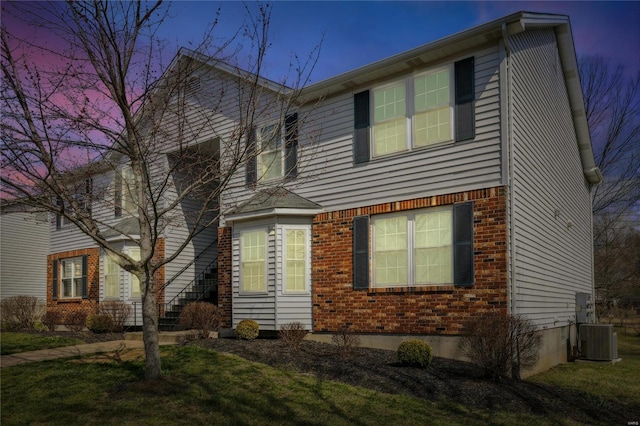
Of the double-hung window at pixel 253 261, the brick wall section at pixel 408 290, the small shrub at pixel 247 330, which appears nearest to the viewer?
the brick wall section at pixel 408 290

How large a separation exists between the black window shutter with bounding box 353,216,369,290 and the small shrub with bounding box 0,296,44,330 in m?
12.2

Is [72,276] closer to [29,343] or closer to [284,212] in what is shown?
[29,343]

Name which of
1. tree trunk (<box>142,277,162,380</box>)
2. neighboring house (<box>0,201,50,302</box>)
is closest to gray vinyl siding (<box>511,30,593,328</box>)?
tree trunk (<box>142,277,162,380</box>)

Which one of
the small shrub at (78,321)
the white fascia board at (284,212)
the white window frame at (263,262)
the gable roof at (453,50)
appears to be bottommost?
the small shrub at (78,321)

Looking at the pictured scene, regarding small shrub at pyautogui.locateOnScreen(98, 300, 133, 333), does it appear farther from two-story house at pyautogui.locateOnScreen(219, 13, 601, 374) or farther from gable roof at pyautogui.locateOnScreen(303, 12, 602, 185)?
gable roof at pyautogui.locateOnScreen(303, 12, 602, 185)

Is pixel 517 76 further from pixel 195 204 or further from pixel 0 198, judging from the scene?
pixel 195 204

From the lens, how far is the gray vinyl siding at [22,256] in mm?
27562

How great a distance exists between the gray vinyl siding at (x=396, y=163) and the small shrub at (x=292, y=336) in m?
2.89

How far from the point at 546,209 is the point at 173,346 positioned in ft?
29.2

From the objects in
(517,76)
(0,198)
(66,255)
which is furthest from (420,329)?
(66,255)

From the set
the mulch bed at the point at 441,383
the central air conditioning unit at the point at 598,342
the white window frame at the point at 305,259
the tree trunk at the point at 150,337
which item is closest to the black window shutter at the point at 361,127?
the white window frame at the point at 305,259

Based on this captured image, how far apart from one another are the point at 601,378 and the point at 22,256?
86.8 feet

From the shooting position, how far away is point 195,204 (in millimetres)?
18969

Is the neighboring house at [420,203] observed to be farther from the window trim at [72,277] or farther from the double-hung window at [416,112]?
the window trim at [72,277]
